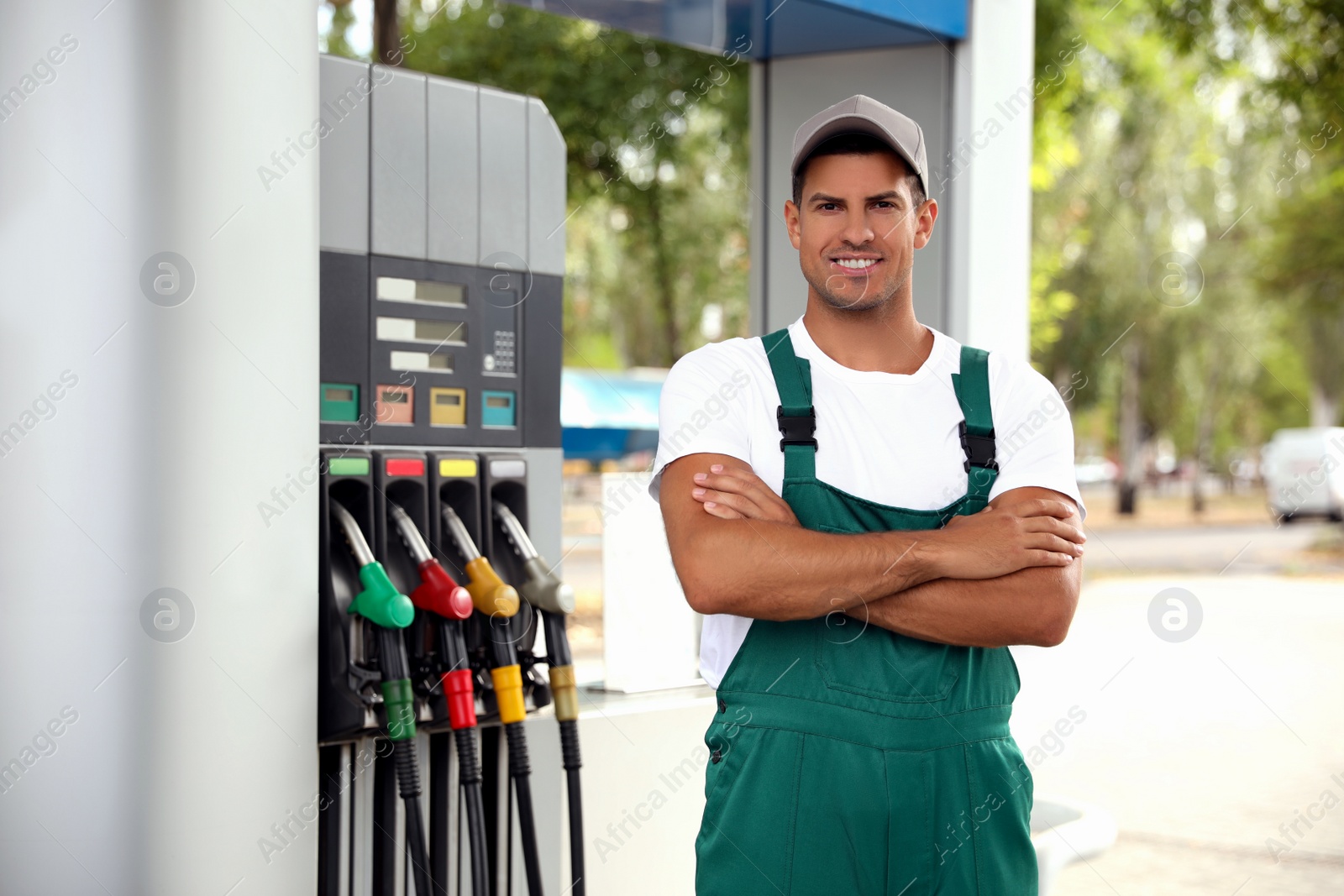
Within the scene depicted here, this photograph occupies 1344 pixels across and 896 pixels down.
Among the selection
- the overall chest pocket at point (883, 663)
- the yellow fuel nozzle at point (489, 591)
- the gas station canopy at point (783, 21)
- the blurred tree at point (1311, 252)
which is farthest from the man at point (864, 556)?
the blurred tree at point (1311, 252)

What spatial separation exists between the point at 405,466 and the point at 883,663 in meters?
1.30

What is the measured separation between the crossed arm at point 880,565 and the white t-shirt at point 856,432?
6 centimetres

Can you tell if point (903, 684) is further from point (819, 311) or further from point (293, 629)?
point (293, 629)

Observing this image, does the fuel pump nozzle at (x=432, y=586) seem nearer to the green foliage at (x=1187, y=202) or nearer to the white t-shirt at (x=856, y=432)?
the white t-shirt at (x=856, y=432)

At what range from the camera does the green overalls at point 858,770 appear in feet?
7.30

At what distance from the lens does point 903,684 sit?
7.48 feet

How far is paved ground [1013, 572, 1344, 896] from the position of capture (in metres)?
6.29

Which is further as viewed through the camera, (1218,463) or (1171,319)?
(1218,463)

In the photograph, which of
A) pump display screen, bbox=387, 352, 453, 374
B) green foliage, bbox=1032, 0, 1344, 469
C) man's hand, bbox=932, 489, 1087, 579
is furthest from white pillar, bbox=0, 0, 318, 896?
green foliage, bbox=1032, 0, 1344, 469

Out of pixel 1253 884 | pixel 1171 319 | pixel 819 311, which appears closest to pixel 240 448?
pixel 819 311

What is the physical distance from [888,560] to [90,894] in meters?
1.64

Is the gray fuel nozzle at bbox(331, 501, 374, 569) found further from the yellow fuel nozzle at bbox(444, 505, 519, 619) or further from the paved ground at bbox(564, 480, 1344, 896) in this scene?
the paved ground at bbox(564, 480, 1344, 896)

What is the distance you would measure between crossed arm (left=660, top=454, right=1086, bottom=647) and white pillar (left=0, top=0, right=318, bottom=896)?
95cm

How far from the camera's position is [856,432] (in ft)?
8.02
